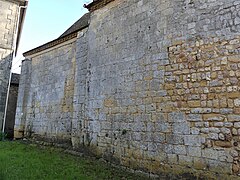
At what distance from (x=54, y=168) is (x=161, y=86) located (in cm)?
285

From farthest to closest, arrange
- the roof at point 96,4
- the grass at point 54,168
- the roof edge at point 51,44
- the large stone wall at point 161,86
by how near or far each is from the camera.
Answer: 1. the roof edge at point 51,44
2. the roof at point 96,4
3. the grass at point 54,168
4. the large stone wall at point 161,86

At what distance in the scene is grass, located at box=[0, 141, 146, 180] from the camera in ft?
13.1

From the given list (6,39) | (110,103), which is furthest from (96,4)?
(6,39)

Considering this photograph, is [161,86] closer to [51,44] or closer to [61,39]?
[61,39]

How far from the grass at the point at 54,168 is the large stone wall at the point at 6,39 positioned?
4.72 m

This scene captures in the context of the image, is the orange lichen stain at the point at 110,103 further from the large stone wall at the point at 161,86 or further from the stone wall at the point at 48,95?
the stone wall at the point at 48,95

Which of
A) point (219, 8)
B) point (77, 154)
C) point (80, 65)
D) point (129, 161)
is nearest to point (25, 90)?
point (80, 65)

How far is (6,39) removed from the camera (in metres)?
9.84

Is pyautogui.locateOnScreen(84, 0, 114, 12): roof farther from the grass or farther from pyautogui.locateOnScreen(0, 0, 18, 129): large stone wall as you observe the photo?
pyautogui.locateOnScreen(0, 0, 18, 129): large stone wall

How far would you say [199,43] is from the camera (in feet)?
12.9

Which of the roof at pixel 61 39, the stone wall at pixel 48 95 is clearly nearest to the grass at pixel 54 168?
the stone wall at pixel 48 95

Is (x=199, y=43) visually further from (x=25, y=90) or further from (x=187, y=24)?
(x=25, y=90)

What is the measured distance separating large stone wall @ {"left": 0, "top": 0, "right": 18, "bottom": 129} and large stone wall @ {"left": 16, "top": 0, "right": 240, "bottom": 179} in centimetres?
471

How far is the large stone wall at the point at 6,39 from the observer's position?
31.3ft
